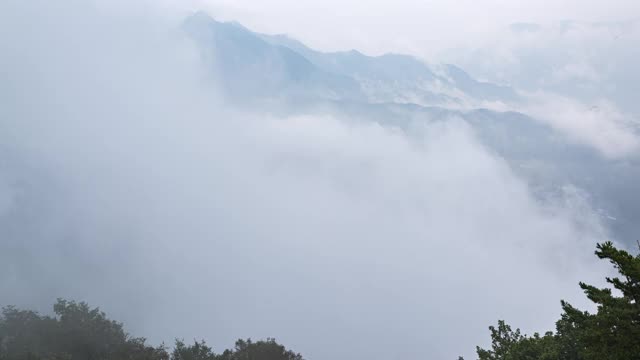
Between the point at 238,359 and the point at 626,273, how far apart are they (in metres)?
45.4

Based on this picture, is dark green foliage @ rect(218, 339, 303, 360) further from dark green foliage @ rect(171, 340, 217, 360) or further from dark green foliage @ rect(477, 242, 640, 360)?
dark green foliage @ rect(477, 242, 640, 360)

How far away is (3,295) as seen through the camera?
17800cm

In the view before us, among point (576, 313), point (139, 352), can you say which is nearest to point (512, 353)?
point (576, 313)

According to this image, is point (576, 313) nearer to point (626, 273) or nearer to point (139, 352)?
point (626, 273)

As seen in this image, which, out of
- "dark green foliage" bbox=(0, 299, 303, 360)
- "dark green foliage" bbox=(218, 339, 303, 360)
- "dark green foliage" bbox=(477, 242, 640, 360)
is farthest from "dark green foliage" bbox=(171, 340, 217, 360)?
"dark green foliage" bbox=(477, 242, 640, 360)

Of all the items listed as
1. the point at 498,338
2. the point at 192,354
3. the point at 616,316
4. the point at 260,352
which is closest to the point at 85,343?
the point at 192,354

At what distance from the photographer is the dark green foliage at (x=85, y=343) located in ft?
174

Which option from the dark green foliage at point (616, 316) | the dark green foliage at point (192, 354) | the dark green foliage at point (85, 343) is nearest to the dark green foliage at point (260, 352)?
the dark green foliage at point (85, 343)

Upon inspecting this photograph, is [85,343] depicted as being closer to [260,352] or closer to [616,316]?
[260,352]

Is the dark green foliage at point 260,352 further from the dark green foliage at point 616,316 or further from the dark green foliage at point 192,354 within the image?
the dark green foliage at point 616,316

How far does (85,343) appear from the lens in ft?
187

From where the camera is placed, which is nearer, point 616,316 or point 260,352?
point 616,316

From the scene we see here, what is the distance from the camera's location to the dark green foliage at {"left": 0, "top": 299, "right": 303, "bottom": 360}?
53.2 meters

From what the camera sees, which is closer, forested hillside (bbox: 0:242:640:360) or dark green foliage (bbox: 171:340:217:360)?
forested hillside (bbox: 0:242:640:360)
